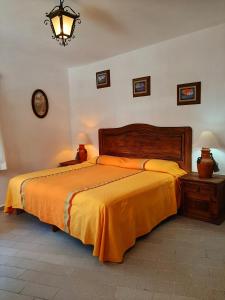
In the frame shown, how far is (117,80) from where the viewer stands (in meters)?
3.96

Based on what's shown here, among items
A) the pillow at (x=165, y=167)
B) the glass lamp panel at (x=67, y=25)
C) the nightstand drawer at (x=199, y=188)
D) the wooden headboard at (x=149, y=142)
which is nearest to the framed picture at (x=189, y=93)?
the wooden headboard at (x=149, y=142)

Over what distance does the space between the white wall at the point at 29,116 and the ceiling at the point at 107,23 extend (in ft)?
0.91

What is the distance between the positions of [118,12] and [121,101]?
1706 mm

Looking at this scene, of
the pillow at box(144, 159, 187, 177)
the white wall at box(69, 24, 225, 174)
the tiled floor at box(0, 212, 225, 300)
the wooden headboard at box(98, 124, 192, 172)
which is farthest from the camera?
the wooden headboard at box(98, 124, 192, 172)

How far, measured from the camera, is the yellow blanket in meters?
2.01

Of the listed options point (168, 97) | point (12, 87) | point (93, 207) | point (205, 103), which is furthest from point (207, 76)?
point (12, 87)

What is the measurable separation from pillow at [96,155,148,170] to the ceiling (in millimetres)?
1733

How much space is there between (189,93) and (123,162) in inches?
55.4

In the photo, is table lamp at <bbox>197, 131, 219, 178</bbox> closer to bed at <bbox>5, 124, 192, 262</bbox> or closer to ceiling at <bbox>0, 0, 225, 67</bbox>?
bed at <bbox>5, 124, 192, 262</bbox>

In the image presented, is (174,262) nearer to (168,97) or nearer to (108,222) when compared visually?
(108,222)

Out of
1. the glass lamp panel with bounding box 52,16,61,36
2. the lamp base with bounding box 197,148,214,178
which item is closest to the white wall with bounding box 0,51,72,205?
the glass lamp panel with bounding box 52,16,61,36

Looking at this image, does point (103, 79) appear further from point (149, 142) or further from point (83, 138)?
point (149, 142)

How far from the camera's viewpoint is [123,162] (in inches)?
141

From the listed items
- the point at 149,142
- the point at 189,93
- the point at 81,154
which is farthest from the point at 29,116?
the point at 189,93
